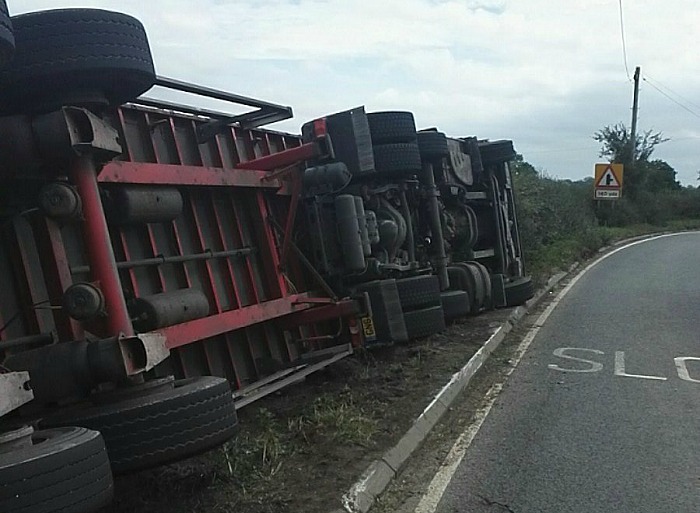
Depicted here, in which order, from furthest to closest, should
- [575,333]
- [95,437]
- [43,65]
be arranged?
[575,333], [43,65], [95,437]

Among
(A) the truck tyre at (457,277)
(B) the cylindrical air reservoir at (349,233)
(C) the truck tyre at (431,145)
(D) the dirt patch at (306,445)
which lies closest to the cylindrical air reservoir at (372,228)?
(B) the cylindrical air reservoir at (349,233)

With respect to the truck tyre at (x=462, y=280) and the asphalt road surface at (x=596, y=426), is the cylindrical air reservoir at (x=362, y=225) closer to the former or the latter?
the asphalt road surface at (x=596, y=426)

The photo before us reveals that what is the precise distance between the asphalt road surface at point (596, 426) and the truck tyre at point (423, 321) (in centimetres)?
98

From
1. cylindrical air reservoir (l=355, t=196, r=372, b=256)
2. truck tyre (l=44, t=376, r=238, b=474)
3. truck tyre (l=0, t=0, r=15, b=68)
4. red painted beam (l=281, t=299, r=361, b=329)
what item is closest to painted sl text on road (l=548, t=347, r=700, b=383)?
cylindrical air reservoir (l=355, t=196, r=372, b=256)

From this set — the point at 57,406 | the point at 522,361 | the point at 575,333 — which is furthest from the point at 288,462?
the point at 575,333

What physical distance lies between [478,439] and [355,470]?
1508 millimetres

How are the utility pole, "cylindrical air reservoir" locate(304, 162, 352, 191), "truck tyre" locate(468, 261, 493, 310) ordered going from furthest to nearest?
the utility pole, "truck tyre" locate(468, 261, 493, 310), "cylindrical air reservoir" locate(304, 162, 352, 191)

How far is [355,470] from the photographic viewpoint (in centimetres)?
557

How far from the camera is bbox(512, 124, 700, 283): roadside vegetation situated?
23.5 m

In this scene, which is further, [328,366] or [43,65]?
[328,366]

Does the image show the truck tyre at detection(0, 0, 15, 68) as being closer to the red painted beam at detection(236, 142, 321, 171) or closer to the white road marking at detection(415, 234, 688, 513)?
the white road marking at detection(415, 234, 688, 513)

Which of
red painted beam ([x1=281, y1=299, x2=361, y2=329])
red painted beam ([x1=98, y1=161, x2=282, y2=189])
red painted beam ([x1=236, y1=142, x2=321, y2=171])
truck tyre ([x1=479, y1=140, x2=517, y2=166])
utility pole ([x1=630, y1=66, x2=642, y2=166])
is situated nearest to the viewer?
red painted beam ([x1=98, y1=161, x2=282, y2=189])

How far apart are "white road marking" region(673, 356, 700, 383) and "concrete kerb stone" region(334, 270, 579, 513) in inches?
80.3

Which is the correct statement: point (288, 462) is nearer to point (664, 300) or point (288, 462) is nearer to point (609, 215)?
point (664, 300)
